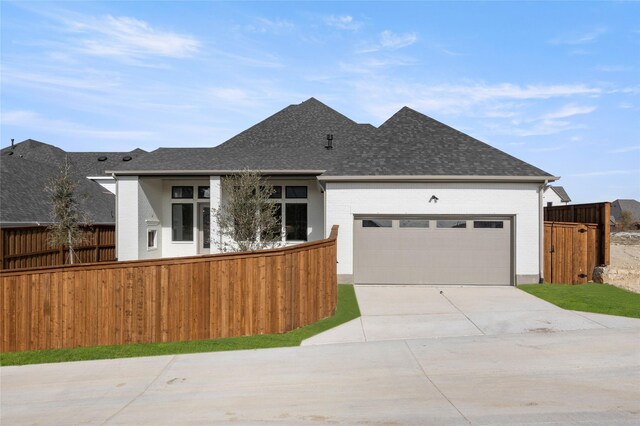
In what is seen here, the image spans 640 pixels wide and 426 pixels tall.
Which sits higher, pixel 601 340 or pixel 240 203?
pixel 240 203

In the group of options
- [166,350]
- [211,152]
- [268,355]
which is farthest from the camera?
[211,152]

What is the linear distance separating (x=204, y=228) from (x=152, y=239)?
2177 mm


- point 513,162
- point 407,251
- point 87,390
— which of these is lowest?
point 87,390

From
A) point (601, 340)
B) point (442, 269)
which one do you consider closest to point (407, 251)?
point (442, 269)

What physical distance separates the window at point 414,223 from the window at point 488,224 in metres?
1.62

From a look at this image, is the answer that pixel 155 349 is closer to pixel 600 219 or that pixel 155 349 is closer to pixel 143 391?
pixel 143 391

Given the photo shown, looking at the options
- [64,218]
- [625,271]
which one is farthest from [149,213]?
[625,271]

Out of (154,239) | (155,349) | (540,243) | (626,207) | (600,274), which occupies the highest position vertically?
(626,207)

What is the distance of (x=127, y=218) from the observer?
18.8 m

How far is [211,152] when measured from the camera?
21203 mm

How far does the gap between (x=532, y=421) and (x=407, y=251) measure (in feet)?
33.8

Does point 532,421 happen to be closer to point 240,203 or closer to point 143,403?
point 143,403

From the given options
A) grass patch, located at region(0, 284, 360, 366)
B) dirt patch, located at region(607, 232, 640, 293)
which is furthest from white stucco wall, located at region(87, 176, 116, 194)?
dirt patch, located at region(607, 232, 640, 293)

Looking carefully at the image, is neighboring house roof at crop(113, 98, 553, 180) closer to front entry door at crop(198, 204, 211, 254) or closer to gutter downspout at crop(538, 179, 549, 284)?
gutter downspout at crop(538, 179, 549, 284)
